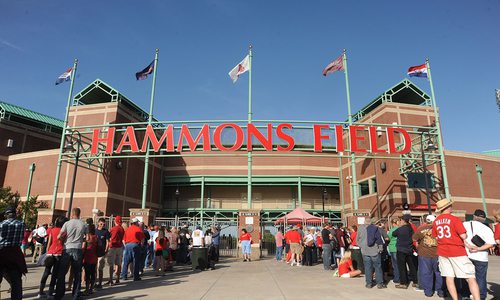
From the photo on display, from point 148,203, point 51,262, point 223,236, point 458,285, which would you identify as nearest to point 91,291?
point 51,262

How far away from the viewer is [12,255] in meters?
6.28

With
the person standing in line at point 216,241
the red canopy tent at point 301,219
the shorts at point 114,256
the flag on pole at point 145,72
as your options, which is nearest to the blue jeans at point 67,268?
the shorts at point 114,256

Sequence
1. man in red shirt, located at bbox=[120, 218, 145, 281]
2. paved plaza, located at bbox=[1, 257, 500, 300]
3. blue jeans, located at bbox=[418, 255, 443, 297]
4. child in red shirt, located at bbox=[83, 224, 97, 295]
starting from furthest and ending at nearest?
1. man in red shirt, located at bbox=[120, 218, 145, 281]
2. child in red shirt, located at bbox=[83, 224, 97, 295]
3. blue jeans, located at bbox=[418, 255, 443, 297]
4. paved plaza, located at bbox=[1, 257, 500, 300]

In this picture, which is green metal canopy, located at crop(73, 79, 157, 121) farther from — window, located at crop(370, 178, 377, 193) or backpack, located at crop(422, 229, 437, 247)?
backpack, located at crop(422, 229, 437, 247)

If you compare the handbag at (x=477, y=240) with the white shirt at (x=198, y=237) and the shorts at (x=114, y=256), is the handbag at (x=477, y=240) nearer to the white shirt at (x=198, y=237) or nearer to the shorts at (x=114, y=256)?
the shorts at (x=114, y=256)

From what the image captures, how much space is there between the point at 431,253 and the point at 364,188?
27613 millimetres

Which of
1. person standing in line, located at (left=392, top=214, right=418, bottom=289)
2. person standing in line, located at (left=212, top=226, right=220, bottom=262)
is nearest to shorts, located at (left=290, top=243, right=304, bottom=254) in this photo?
person standing in line, located at (left=212, top=226, right=220, bottom=262)

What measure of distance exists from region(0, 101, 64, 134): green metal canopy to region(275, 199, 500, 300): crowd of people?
3777 centimetres

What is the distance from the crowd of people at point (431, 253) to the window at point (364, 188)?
21.4 metres

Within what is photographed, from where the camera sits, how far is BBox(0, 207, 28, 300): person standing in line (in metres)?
6.20

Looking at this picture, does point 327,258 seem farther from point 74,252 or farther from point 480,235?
point 74,252

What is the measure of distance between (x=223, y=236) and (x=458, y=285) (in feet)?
86.7

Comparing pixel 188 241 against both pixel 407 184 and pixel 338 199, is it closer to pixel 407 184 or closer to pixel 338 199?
pixel 407 184

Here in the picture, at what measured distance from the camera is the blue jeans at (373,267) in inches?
349
